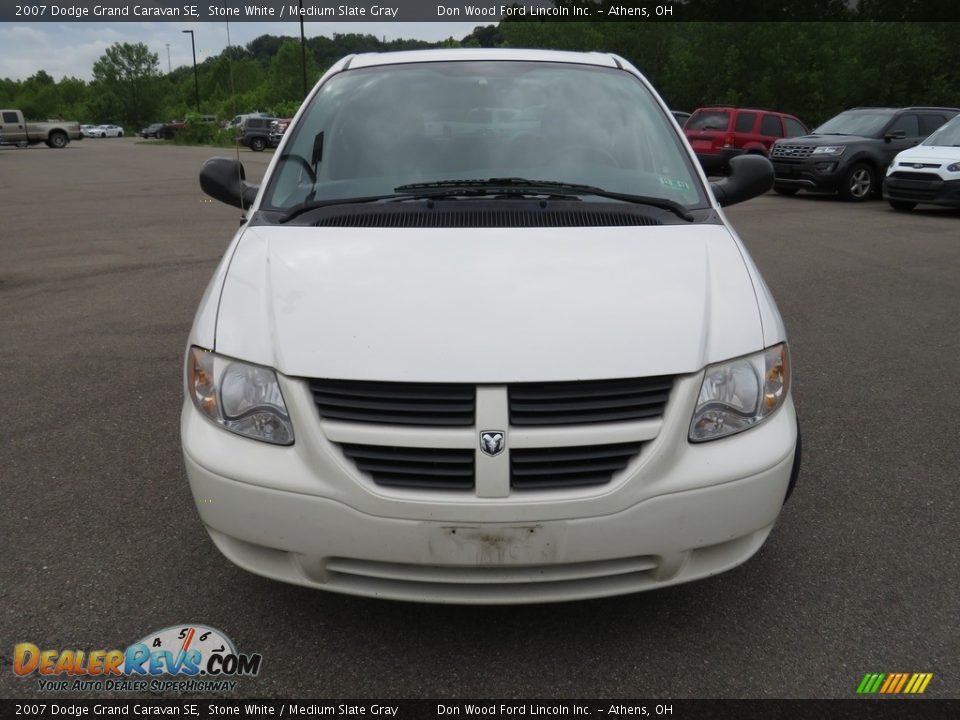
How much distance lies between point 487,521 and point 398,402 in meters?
0.39

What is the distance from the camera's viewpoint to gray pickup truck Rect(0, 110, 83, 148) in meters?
44.4

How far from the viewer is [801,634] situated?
2678 mm

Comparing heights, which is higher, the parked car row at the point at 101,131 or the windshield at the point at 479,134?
the parked car row at the point at 101,131

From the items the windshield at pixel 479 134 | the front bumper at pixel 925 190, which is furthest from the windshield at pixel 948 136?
the windshield at pixel 479 134

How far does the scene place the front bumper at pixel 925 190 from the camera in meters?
13.3

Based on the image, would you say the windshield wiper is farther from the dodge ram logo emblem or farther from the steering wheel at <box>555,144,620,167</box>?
the dodge ram logo emblem

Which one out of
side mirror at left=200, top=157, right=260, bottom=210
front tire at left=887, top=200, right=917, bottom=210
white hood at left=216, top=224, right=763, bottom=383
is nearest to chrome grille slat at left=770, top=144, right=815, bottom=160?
front tire at left=887, top=200, right=917, bottom=210

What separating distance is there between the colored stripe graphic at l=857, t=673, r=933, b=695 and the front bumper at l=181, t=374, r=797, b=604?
54cm

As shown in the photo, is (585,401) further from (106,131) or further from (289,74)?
(289,74)

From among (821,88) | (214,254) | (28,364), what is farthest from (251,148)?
(28,364)

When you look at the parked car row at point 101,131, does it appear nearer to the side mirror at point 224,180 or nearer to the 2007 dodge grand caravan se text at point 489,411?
the side mirror at point 224,180

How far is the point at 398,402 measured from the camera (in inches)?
90.9

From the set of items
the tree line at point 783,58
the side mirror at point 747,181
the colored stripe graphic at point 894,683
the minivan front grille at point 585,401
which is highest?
the tree line at point 783,58

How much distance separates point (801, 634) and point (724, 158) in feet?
57.7
